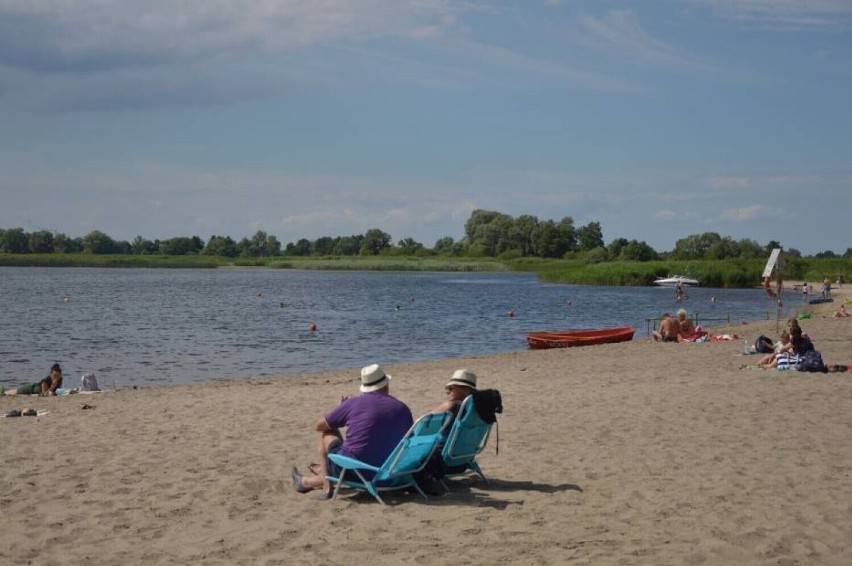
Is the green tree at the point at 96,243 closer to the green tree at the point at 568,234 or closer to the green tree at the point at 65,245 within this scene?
the green tree at the point at 65,245

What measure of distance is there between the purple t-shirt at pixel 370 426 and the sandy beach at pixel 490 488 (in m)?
0.45

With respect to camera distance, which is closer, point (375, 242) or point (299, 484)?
point (299, 484)

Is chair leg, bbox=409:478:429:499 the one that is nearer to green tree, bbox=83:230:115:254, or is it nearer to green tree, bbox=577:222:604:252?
green tree, bbox=577:222:604:252

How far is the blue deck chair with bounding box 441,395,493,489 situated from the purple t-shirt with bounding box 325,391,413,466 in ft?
1.40

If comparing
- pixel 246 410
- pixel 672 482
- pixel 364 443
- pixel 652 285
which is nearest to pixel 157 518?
pixel 364 443

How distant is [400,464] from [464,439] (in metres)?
0.66

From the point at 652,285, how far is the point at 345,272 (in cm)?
6786

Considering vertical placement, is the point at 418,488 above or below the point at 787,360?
below

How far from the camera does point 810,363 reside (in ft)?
54.4

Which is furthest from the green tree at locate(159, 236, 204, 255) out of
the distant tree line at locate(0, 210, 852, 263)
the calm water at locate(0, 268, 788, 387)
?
the calm water at locate(0, 268, 788, 387)

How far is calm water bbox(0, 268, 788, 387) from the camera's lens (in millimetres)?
26266

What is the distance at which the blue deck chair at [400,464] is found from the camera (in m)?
7.88

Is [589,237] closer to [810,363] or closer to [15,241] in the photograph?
[15,241]

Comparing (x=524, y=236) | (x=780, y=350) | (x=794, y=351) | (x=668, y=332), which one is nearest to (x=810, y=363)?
(x=794, y=351)
